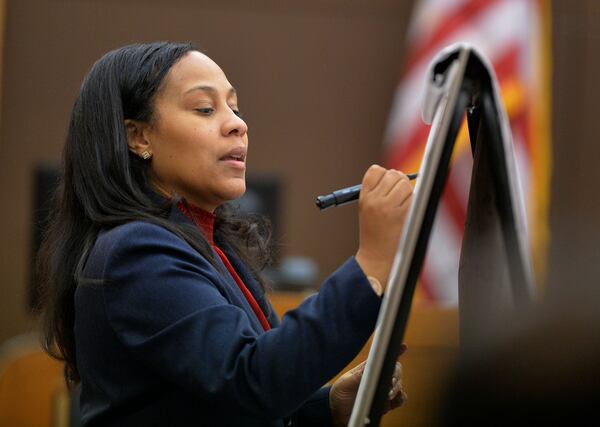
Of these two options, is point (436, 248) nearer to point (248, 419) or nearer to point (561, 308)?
point (248, 419)

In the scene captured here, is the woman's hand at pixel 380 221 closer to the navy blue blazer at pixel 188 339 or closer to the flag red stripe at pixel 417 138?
the navy blue blazer at pixel 188 339

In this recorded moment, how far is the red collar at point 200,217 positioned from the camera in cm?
130

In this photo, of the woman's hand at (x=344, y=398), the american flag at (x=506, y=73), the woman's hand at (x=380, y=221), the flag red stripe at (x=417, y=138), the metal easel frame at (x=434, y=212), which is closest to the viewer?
the metal easel frame at (x=434, y=212)

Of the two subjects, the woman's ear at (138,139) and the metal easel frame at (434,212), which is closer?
the metal easel frame at (434,212)

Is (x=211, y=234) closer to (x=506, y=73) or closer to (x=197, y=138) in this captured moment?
(x=197, y=138)

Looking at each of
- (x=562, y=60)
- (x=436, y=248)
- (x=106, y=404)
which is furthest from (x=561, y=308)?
(x=562, y=60)

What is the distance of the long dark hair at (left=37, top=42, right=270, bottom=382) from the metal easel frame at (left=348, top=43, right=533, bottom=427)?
0.35 metres

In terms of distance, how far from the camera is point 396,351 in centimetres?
97

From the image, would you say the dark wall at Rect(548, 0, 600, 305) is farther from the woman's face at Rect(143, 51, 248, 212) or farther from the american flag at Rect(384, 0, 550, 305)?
the woman's face at Rect(143, 51, 248, 212)

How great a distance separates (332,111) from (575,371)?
482 centimetres

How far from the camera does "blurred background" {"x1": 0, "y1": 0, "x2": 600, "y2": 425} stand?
4.31 meters

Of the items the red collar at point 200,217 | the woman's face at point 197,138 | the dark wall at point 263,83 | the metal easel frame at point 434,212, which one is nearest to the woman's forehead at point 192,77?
the woman's face at point 197,138

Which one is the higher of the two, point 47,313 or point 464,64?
point 464,64

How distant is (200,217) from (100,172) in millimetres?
144
